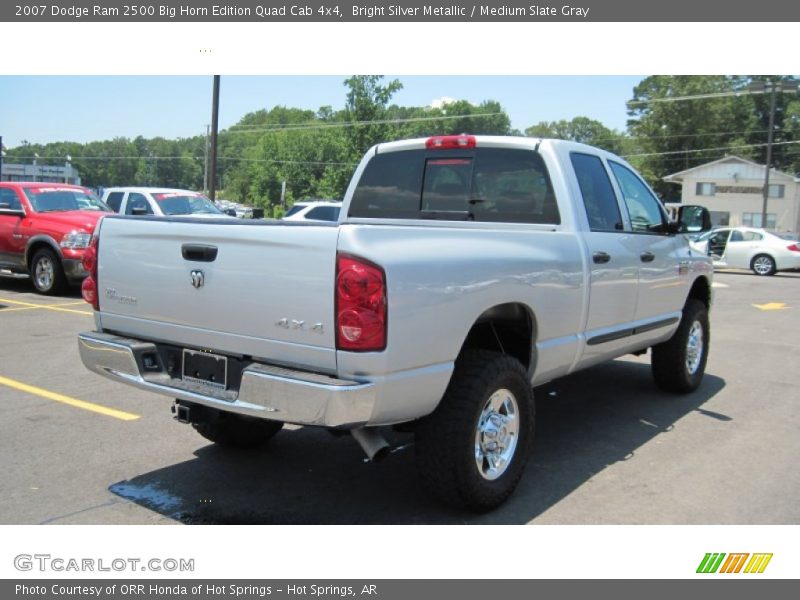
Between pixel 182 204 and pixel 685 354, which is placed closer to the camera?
pixel 685 354

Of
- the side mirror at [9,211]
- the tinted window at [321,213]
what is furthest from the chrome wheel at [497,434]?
the tinted window at [321,213]

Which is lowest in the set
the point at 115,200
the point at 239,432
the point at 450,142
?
the point at 239,432

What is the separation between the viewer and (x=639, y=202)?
19.7ft

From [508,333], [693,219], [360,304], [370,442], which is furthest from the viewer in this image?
[693,219]

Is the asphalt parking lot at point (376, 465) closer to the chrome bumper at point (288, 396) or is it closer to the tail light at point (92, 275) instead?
the chrome bumper at point (288, 396)

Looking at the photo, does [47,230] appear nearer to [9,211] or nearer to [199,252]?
[9,211]

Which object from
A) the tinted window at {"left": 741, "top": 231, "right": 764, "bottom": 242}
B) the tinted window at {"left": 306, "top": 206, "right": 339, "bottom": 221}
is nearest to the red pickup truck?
the tinted window at {"left": 306, "top": 206, "right": 339, "bottom": 221}

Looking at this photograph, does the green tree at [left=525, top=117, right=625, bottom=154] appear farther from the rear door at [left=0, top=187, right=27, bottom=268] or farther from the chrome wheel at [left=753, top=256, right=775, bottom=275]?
the rear door at [left=0, top=187, right=27, bottom=268]

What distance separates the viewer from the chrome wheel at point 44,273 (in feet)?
41.0

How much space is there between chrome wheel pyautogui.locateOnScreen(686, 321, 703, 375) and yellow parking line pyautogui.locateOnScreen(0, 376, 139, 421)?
478cm

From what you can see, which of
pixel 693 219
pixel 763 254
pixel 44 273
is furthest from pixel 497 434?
pixel 763 254

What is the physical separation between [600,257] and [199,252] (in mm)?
2622

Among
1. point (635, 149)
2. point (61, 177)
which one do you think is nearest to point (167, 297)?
point (635, 149)

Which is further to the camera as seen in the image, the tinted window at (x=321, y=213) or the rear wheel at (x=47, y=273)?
the tinted window at (x=321, y=213)
